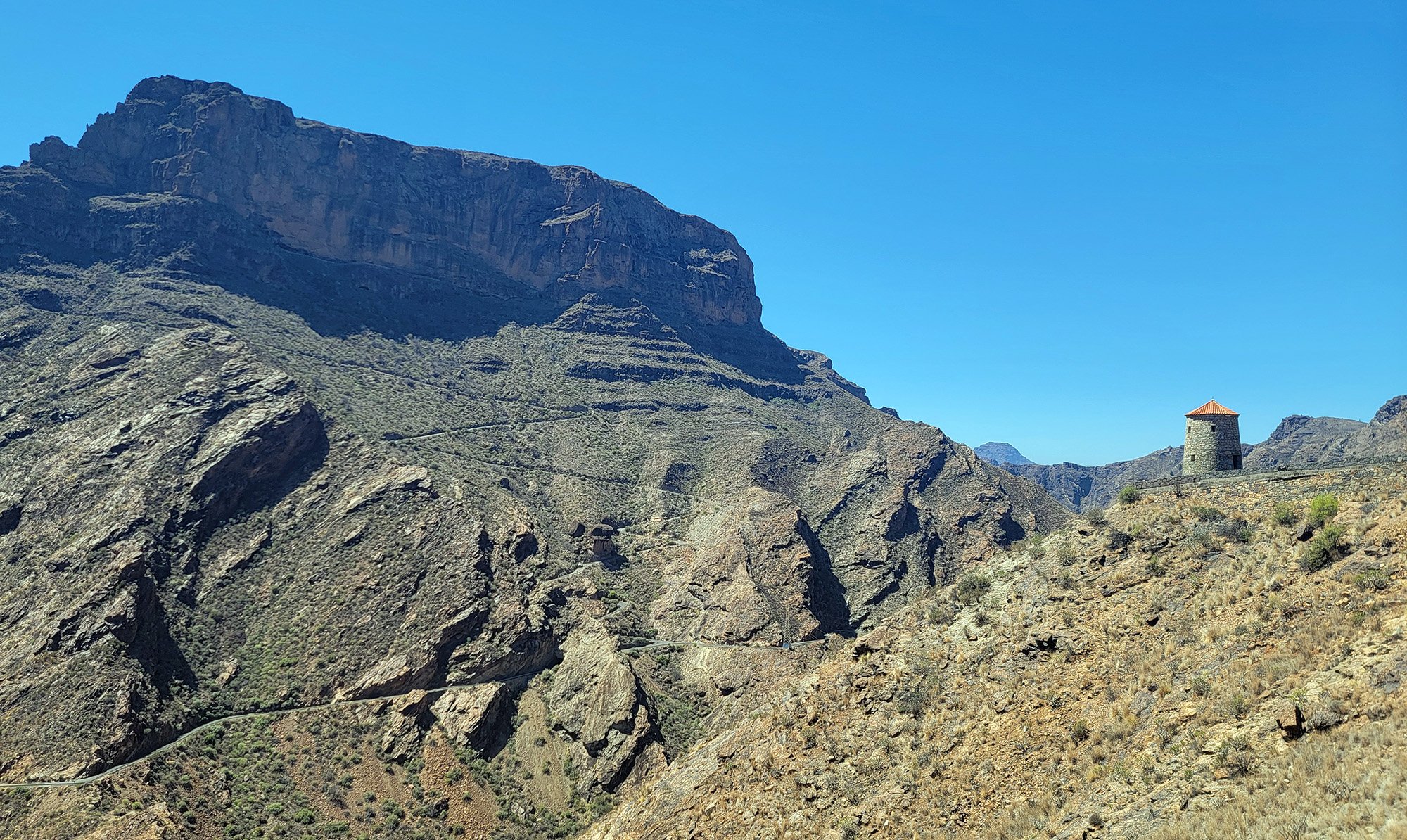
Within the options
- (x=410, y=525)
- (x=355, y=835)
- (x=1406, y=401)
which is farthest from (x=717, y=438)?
(x=1406, y=401)

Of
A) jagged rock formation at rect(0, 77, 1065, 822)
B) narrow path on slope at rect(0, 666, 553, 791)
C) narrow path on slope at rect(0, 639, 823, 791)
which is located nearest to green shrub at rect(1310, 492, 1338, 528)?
jagged rock formation at rect(0, 77, 1065, 822)

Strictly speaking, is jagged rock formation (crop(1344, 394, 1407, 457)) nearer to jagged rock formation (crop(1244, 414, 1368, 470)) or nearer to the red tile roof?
jagged rock formation (crop(1244, 414, 1368, 470))

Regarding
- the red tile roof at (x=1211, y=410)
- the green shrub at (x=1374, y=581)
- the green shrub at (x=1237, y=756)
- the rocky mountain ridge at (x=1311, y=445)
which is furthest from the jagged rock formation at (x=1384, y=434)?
the green shrub at (x=1237, y=756)

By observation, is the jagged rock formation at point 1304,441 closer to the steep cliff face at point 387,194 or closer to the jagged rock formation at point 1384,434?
the jagged rock formation at point 1384,434

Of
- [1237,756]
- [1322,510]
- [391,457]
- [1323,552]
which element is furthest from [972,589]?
[391,457]

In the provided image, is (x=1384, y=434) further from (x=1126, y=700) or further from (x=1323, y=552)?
(x=1126, y=700)
